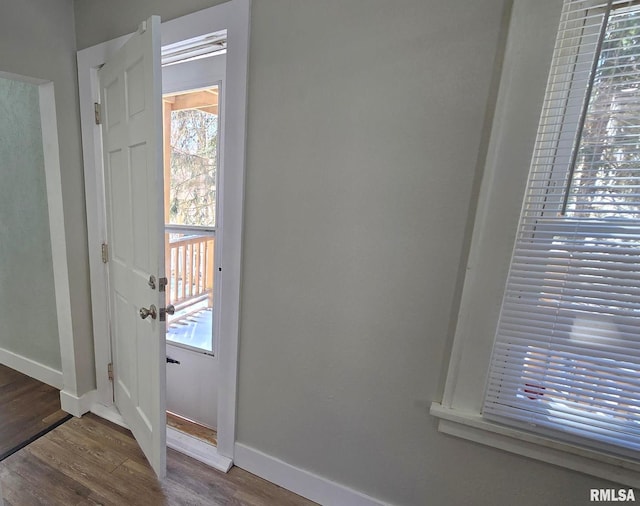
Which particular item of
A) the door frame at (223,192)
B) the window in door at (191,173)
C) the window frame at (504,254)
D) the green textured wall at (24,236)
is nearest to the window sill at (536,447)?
the window frame at (504,254)

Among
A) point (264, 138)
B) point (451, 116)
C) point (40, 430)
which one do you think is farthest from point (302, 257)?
point (40, 430)

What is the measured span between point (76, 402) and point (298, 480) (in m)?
1.50

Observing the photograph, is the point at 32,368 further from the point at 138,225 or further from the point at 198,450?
the point at 138,225

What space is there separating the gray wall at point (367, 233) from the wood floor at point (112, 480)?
0.26 m

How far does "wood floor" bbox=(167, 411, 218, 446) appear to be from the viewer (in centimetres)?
171

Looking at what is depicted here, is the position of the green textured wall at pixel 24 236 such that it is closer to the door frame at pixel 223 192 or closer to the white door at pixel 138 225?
the door frame at pixel 223 192

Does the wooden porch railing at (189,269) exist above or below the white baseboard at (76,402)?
above

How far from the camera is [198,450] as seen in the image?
59.5 inches

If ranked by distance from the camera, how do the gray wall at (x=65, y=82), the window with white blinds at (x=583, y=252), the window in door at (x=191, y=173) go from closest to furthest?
the window with white blinds at (x=583, y=252) → the gray wall at (x=65, y=82) → the window in door at (x=191, y=173)

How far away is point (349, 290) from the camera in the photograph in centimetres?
113

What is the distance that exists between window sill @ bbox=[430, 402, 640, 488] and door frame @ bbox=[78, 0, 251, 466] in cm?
98

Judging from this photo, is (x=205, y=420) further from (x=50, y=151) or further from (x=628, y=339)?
(x=628, y=339)
